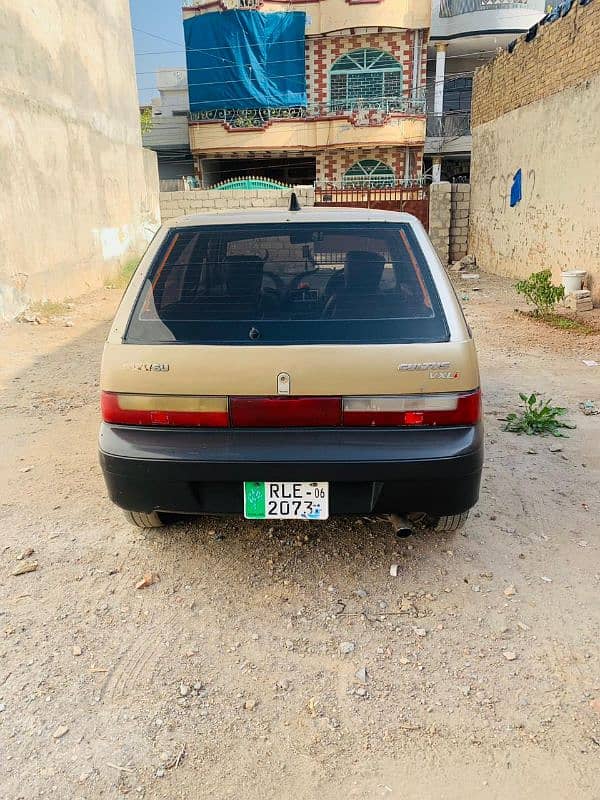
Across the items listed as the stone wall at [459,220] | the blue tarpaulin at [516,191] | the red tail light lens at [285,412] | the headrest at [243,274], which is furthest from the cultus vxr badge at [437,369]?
the stone wall at [459,220]

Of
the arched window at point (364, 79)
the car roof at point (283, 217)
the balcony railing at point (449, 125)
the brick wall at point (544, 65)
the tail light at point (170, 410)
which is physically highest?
the arched window at point (364, 79)

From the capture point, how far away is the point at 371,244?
2842 mm

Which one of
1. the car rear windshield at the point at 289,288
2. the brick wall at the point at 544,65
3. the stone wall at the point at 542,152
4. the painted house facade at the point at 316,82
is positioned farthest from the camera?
the painted house facade at the point at 316,82

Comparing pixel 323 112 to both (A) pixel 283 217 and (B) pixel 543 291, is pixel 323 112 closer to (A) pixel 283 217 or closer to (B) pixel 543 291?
(B) pixel 543 291

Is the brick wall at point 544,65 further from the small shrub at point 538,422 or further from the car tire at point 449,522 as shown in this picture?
the car tire at point 449,522

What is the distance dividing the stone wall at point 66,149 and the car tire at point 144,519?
645 centimetres

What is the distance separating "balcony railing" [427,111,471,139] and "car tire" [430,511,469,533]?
942 inches

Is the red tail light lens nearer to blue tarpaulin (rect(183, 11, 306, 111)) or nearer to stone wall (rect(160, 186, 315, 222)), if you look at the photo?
stone wall (rect(160, 186, 315, 222))

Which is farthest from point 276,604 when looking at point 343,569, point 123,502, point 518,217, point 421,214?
point 421,214

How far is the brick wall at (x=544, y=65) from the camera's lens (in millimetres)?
8648

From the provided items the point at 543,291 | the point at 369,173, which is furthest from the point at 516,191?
the point at 369,173

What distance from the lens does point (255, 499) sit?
2.44 meters

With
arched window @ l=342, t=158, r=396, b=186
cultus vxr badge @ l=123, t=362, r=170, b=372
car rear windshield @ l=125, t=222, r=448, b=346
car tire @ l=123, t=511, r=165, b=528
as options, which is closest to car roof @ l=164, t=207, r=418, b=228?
car rear windshield @ l=125, t=222, r=448, b=346

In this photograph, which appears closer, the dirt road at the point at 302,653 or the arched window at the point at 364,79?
the dirt road at the point at 302,653
